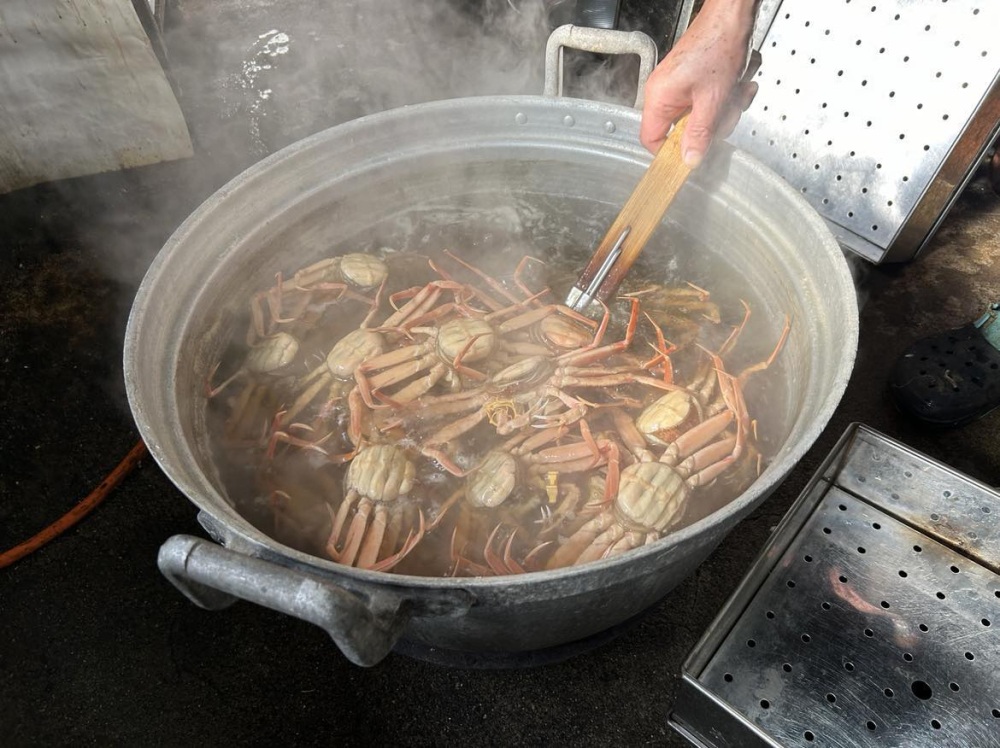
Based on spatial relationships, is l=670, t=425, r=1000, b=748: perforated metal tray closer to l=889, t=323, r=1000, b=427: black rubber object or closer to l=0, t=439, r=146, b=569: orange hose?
l=889, t=323, r=1000, b=427: black rubber object

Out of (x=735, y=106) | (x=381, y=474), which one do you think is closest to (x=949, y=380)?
(x=735, y=106)

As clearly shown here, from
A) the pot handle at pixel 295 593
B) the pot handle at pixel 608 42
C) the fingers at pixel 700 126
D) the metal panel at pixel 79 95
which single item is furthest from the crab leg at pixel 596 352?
the metal panel at pixel 79 95

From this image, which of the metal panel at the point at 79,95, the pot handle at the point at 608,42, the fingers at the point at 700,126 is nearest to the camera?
the fingers at the point at 700,126

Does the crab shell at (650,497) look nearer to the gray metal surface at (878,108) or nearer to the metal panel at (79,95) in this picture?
the gray metal surface at (878,108)

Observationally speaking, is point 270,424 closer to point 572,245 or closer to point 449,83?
point 572,245

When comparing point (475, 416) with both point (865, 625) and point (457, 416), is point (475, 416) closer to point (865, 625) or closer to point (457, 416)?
point (457, 416)

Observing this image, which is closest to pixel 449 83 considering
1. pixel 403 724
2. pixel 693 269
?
pixel 693 269

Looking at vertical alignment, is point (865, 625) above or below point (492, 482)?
below
